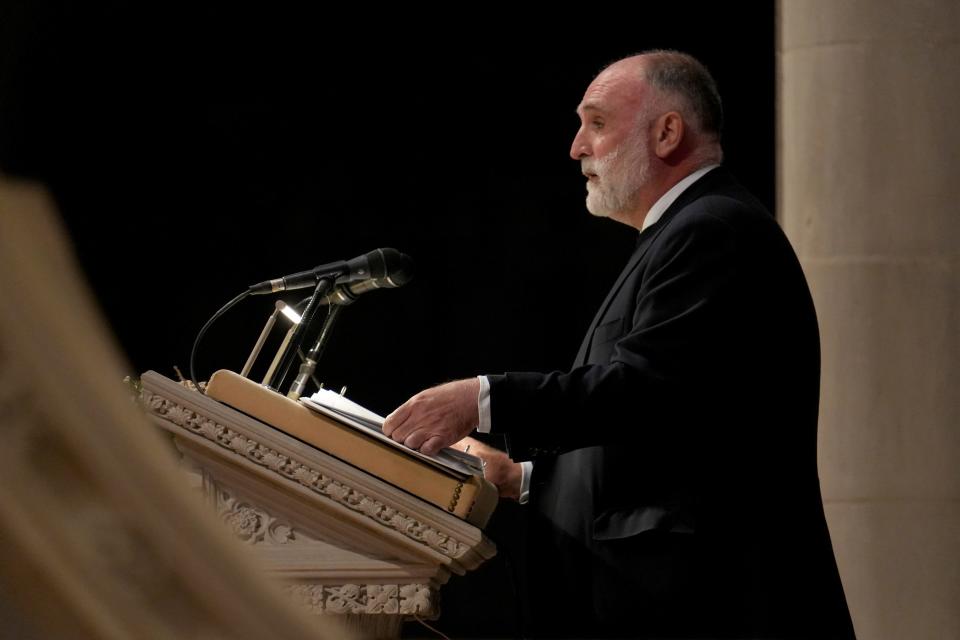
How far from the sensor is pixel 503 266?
4.58 meters

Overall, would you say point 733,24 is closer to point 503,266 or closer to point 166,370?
point 503,266

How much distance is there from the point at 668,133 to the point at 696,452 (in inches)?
33.1

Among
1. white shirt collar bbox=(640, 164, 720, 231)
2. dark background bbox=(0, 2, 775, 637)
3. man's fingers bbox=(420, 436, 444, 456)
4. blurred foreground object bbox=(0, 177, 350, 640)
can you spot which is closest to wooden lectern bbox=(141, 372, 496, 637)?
man's fingers bbox=(420, 436, 444, 456)

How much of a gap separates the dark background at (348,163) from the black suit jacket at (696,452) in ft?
6.52

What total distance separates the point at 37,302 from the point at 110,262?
4.44 metres

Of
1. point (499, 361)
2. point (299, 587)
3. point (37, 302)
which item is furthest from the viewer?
point (499, 361)

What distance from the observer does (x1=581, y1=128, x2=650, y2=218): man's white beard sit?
9.43ft

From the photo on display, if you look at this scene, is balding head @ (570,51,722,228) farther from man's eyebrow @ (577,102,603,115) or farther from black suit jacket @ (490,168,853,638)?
black suit jacket @ (490,168,853,638)

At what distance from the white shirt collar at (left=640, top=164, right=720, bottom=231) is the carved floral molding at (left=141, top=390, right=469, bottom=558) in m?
1.09

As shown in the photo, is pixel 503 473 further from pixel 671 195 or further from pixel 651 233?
pixel 671 195

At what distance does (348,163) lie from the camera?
4.72 metres

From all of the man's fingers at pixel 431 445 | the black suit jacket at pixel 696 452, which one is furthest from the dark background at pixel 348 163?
the man's fingers at pixel 431 445

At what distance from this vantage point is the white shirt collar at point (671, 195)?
112 inches

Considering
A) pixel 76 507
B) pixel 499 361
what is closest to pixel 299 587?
pixel 76 507
